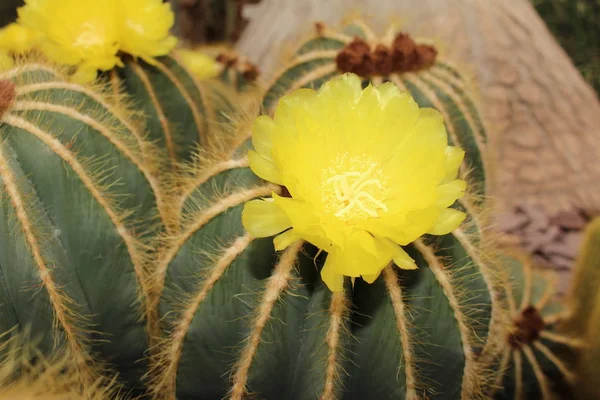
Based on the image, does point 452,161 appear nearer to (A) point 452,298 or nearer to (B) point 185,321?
(A) point 452,298

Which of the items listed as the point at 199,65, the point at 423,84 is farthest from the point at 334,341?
the point at 199,65

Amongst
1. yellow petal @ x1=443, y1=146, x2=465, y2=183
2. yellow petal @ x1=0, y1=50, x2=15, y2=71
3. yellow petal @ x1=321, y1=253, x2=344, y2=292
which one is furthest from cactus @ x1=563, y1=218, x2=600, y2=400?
yellow petal @ x1=0, y1=50, x2=15, y2=71

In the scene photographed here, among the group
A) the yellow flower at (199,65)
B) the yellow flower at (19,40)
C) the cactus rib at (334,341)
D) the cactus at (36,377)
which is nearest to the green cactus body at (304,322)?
the cactus rib at (334,341)

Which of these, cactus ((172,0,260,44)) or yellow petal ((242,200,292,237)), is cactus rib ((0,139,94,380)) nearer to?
yellow petal ((242,200,292,237))

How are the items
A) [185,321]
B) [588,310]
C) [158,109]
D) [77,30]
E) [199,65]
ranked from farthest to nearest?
1. [199,65]
2. [588,310]
3. [158,109]
4. [77,30]
5. [185,321]

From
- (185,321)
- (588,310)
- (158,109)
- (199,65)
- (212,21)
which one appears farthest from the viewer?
(212,21)

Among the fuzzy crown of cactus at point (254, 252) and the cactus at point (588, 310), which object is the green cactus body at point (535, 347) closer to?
the cactus at point (588, 310)

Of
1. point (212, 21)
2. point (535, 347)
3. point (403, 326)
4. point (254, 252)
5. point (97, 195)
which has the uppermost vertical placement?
point (212, 21)
